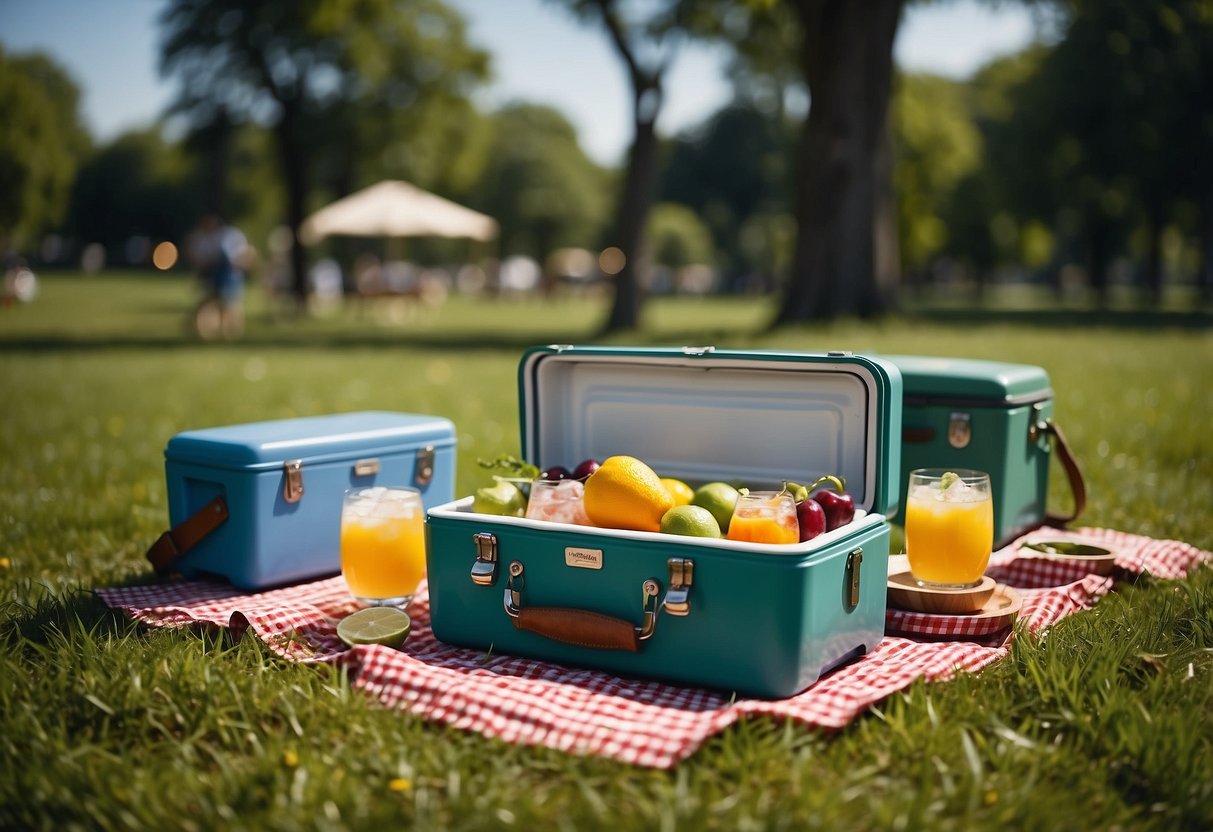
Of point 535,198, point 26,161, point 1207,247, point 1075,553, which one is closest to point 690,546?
point 1075,553

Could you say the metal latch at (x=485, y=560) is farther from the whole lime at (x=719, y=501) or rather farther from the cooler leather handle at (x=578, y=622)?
the whole lime at (x=719, y=501)

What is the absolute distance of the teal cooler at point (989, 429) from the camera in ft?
12.6

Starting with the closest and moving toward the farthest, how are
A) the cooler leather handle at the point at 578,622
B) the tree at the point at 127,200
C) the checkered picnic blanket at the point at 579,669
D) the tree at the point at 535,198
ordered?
the checkered picnic blanket at the point at 579,669 → the cooler leather handle at the point at 578,622 → the tree at the point at 535,198 → the tree at the point at 127,200

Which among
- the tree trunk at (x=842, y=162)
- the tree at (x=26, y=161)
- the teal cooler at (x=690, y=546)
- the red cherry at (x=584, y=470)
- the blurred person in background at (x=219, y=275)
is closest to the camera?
the teal cooler at (x=690, y=546)

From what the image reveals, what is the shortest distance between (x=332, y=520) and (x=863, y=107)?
12265 mm

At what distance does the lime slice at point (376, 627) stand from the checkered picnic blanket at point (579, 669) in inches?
2.6

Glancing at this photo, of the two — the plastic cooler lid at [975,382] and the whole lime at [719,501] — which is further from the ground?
the plastic cooler lid at [975,382]

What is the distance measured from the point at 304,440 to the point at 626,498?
1.32 metres

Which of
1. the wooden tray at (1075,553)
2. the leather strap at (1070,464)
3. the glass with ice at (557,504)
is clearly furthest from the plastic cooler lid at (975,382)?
the glass with ice at (557,504)

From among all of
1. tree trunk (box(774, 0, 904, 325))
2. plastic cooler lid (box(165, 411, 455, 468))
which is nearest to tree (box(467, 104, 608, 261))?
tree trunk (box(774, 0, 904, 325))

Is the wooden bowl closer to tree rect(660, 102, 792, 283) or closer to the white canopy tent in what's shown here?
the white canopy tent

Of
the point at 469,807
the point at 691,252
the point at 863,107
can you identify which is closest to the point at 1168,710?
the point at 469,807

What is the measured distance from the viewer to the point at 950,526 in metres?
3.05

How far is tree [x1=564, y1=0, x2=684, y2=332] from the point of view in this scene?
1642 centimetres
